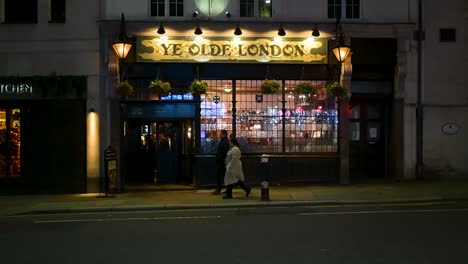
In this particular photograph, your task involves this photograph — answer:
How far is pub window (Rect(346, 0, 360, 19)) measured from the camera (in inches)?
738

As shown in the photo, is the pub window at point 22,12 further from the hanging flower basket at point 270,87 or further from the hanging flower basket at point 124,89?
the hanging flower basket at point 270,87

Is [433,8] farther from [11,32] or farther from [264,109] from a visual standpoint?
[11,32]

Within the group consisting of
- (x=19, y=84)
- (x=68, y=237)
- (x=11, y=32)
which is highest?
(x=11, y=32)

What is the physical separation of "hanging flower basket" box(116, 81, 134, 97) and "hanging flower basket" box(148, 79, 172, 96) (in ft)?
1.87

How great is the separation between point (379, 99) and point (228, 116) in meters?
4.87

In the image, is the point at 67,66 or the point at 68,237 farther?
the point at 67,66

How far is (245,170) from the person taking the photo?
60.8ft

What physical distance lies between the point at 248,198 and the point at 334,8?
6.71 metres

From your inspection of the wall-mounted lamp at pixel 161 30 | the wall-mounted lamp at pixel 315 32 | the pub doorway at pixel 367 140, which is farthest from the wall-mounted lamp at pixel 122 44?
the pub doorway at pixel 367 140

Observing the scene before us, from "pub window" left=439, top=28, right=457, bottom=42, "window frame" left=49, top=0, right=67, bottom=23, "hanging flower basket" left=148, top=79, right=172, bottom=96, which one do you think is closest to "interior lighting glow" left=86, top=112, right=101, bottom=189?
"hanging flower basket" left=148, top=79, right=172, bottom=96

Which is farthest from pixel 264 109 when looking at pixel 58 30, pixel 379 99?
pixel 58 30

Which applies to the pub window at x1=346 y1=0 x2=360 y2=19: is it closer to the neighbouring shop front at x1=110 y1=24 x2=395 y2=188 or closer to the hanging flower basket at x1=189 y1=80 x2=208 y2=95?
the neighbouring shop front at x1=110 y1=24 x2=395 y2=188

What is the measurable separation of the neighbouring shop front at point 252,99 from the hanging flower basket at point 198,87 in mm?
709

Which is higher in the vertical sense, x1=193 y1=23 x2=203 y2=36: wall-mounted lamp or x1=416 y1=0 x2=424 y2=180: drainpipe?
x1=193 y1=23 x2=203 y2=36: wall-mounted lamp
